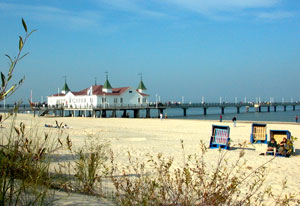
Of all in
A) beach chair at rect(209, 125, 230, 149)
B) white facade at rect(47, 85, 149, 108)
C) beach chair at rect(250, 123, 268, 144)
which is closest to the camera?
beach chair at rect(209, 125, 230, 149)

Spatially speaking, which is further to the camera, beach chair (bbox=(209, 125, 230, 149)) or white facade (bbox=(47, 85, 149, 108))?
white facade (bbox=(47, 85, 149, 108))

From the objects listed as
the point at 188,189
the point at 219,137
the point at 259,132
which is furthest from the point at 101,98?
the point at 188,189

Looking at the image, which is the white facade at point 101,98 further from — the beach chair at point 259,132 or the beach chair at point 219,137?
the beach chair at point 219,137

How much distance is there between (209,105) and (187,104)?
460 inches

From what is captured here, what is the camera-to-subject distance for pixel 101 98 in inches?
2202

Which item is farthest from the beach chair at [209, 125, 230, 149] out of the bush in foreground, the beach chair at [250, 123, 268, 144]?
the bush in foreground

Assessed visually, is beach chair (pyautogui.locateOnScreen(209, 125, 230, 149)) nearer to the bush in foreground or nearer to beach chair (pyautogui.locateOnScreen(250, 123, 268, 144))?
beach chair (pyautogui.locateOnScreen(250, 123, 268, 144))

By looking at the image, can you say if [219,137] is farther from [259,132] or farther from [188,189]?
[188,189]

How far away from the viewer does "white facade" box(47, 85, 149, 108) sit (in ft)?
183

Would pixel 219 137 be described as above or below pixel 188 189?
below

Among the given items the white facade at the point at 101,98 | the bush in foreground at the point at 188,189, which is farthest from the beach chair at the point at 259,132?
the white facade at the point at 101,98

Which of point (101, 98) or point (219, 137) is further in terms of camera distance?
point (101, 98)

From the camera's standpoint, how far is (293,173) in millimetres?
9203

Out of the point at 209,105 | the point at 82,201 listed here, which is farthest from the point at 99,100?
the point at 82,201
